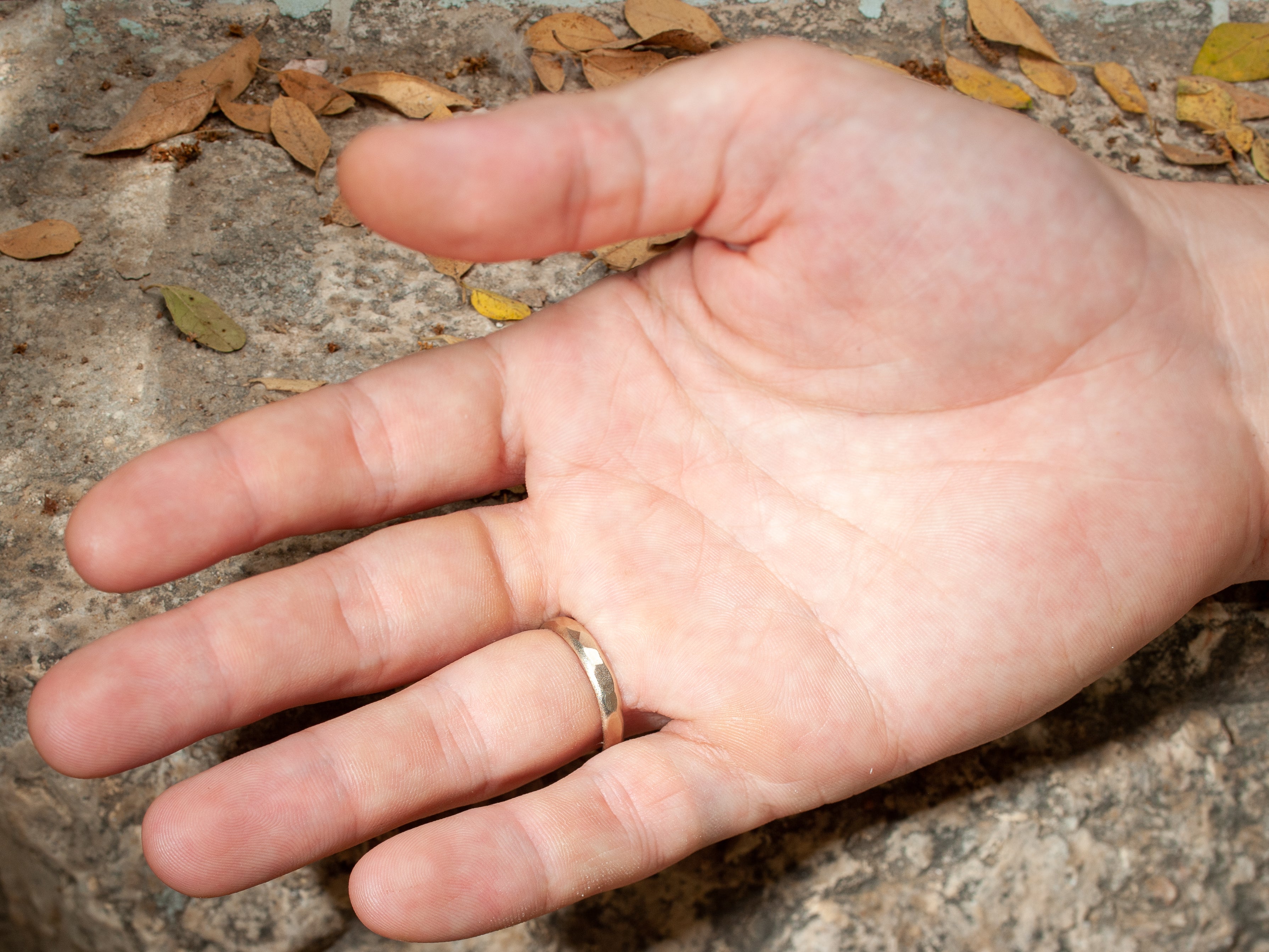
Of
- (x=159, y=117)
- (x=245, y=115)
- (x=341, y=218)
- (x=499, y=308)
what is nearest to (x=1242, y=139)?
(x=499, y=308)

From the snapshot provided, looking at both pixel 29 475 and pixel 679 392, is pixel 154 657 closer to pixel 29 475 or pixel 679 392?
pixel 29 475

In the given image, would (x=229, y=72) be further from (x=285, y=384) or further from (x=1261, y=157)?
(x=1261, y=157)

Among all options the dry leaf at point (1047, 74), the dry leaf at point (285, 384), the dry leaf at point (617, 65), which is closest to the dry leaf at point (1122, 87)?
the dry leaf at point (1047, 74)

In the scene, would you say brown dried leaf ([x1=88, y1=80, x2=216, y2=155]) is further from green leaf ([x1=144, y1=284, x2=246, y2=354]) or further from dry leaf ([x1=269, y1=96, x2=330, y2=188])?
green leaf ([x1=144, y1=284, x2=246, y2=354])

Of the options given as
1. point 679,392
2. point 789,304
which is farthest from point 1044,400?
point 679,392

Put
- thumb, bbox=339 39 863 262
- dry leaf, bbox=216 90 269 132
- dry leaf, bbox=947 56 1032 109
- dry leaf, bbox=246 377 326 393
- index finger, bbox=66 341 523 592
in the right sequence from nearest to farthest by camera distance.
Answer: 1. thumb, bbox=339 39 863 262
2. index finger, bbox=66 341 523 592
3. dry leaf, bbox=246 377 326 393
4. dry leaf, bbox=216 90 269 132
5. dry leaf, bbox=947 56 1032 109

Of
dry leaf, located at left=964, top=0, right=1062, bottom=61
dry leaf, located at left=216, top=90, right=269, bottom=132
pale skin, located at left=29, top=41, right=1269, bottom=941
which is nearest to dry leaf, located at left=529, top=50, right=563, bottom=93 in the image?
dry leaf, located at left=216, top=90, right=269, bottom=132
